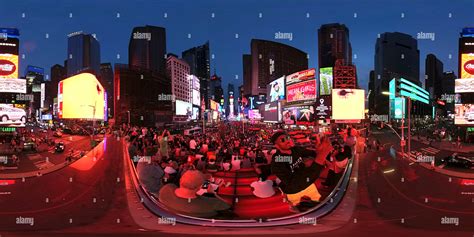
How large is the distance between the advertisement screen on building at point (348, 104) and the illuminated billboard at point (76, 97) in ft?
97.3

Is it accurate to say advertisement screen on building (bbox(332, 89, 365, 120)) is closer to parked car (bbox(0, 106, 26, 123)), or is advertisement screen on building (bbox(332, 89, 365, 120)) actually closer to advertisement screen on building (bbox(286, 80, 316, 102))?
advertisement screen on building (bbox(286, 80, 316, 102))

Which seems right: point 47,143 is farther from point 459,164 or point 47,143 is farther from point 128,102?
point 128,102

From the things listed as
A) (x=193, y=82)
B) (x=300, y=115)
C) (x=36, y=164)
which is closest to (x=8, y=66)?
(x=36, y=164)

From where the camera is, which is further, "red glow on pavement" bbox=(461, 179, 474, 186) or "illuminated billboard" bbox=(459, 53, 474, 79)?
"illuminated billboard" bbox=(459, 53, 474, 79)

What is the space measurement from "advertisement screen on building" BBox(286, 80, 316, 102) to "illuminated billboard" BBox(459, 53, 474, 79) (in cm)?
2443

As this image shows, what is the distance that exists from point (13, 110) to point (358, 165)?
139 feet

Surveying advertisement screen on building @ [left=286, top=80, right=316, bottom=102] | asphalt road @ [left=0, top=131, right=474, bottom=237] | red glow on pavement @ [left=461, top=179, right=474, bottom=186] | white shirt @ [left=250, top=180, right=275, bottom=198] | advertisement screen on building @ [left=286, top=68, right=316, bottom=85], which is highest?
advertisement screen on building @ [left=286, top=68, right=316, bottom=85]

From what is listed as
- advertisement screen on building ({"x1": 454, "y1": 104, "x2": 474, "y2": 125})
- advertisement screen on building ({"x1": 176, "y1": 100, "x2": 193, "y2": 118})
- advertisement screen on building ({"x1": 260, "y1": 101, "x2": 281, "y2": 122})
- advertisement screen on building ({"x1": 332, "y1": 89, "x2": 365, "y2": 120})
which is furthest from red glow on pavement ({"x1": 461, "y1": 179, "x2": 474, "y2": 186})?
advertisement screen on building ({"x1": 176, "y1": 100, "x2": 193, "y2": 118})

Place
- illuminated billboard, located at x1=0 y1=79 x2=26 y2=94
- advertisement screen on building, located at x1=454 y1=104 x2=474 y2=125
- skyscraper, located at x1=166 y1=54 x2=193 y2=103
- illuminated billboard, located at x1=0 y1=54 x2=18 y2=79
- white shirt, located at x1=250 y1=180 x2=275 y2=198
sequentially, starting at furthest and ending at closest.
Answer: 1. skyscraper, located at x1=166 y1=54 x2=193 y2=103
2. advertisement screen on building, located at x1=454 y1=104 x2=474 y2=125
3. illuminated billboard, located at x1=0 y1=54 x2=18 y2=79
4. illuminated billboard, located at x1=0 y1=79 x2=26 y2=94
5. white shirt, located at x1=250 y1=180 x2=275 y2=198

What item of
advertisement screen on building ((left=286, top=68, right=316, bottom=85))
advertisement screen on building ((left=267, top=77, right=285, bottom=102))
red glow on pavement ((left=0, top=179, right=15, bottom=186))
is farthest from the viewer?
advertisement screen on building ((left=267, top=77, right=285, bottom=102))

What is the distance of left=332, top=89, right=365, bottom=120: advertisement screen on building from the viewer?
43.5m

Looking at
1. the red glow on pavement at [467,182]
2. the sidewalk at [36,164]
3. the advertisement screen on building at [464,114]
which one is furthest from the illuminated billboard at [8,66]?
the advertisement screen on building at [464,114]

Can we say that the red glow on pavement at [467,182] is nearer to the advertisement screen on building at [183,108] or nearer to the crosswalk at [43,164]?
the crosswalk at [43,164]

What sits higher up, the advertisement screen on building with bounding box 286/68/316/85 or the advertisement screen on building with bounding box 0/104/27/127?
the advertisement screen on building with bounding box 286/68/316/85
